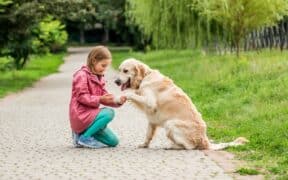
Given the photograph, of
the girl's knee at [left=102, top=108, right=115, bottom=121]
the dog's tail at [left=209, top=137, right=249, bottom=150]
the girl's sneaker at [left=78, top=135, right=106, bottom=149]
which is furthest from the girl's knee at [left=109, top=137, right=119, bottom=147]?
the dog's tail at [left=209, top=137, right=249, bottom=150]

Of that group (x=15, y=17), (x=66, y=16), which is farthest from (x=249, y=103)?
(x=66, y=16)

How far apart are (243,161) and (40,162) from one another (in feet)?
9.23

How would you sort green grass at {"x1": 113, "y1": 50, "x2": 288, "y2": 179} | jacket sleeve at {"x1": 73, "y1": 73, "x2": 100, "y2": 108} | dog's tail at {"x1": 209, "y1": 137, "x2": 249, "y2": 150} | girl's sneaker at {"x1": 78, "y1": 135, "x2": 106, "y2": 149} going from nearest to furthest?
1. green grass at {"x1": 113, "y1": 50, "x2": 288, "y2": 179}
2. dog's tail at {"x1": 209, "y1": 137, "x2": 249, "y2": 150}
3. jacket sleeve at {"x1": 73, "y1": 73, "x2": 100, "y2": 108}
4. girl's sneaker at {"x1": 78, "y1": 135, "x2": 106, "y2": 149}

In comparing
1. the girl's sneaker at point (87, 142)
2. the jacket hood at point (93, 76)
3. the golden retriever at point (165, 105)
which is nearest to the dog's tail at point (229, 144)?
the golden retriever at point (165, 105)

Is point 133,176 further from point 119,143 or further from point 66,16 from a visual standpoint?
point 66,16

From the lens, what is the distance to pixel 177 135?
11.4 metres

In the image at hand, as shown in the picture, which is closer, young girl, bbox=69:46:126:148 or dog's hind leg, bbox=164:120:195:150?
dog's hind leg, bbox=164:120:195:150

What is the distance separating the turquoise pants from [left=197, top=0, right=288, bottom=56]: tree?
659 inches

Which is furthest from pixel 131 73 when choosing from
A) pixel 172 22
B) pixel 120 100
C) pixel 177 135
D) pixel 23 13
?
pixel 172 22

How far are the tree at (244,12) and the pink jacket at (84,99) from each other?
54.4 ft

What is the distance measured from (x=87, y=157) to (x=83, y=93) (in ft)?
4.32

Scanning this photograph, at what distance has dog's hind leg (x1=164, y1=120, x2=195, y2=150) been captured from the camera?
37.3ft

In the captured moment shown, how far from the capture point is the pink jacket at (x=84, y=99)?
465 inches

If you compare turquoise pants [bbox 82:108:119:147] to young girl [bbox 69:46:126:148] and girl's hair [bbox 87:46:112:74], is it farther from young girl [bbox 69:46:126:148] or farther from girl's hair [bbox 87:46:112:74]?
girl's hair [bbox 87:46:112:74]
